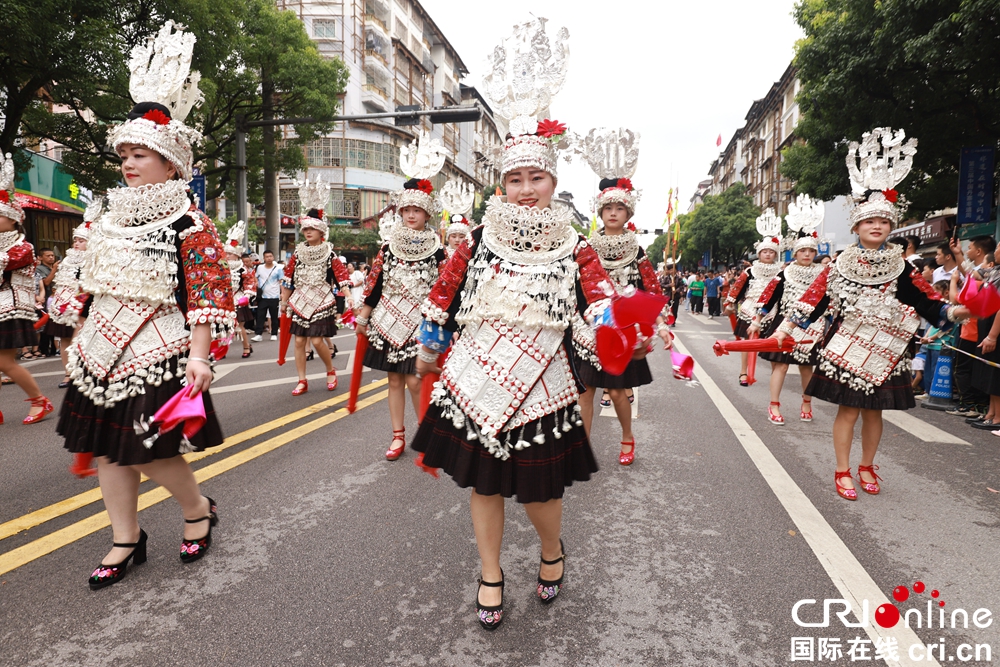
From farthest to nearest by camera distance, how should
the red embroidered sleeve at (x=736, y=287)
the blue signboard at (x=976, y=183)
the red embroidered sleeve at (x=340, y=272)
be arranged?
the blue signboard at (x=976, y=183) < the red embroidered sleeve at (x=736, y=287) < the red embroidered sleeve at (x=340, y=272)

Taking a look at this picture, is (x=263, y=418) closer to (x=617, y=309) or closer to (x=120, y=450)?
(x=120, y=450)

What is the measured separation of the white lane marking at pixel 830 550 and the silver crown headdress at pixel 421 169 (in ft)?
11.6

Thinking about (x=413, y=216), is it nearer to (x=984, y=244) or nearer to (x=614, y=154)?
(x=614, y=154)

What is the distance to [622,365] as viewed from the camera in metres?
2.27

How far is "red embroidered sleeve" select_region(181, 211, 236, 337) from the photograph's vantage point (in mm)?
2689

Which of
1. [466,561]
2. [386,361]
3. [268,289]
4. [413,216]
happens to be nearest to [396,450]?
[386,361]

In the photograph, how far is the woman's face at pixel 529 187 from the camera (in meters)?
2.55

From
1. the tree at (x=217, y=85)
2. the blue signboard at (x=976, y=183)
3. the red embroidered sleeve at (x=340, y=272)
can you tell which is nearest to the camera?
the red embroidered sleeve at (x=340, y=272)

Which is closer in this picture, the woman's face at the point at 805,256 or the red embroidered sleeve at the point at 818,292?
the red embroidered sleeve at the point at 818,292

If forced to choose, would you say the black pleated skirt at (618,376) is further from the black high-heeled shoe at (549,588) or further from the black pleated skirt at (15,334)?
the black pleated skirt at (15,334)

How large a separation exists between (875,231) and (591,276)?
264 cm

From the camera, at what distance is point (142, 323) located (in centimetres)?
271

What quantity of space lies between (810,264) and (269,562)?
667 cm

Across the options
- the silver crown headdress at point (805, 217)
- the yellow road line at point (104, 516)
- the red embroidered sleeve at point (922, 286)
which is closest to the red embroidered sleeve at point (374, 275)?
the yellow road line at point (104, 516)
